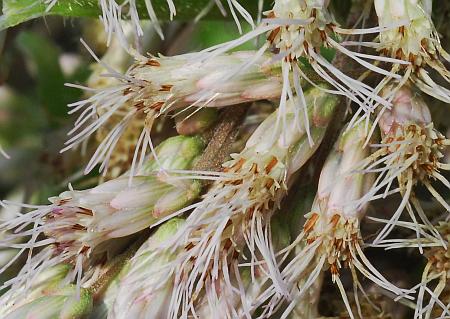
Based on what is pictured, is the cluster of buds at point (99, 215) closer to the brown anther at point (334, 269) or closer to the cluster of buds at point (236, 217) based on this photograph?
the cluster of buds at point (236, 217)

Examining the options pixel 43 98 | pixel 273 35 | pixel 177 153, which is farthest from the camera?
pixel 43 98

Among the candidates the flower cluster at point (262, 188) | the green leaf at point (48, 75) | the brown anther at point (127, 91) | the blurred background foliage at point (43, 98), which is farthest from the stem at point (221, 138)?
the green leaf at point (48, 75)

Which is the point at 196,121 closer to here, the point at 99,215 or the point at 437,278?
the point at 99,215

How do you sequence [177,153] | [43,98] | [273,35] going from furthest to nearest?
[43,98] → [177,153] → [273,35]

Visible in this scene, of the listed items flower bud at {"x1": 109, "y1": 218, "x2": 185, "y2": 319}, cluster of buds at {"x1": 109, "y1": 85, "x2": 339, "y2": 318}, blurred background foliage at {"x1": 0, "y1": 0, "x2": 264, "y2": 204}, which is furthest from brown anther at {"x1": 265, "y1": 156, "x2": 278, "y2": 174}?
blurred background foliage at {"x1": 0, "y1": 0, "x2": 264, "y2": 204}

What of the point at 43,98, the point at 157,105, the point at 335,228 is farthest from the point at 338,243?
the point at 43,98

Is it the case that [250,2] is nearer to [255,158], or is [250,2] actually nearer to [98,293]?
[255,158]

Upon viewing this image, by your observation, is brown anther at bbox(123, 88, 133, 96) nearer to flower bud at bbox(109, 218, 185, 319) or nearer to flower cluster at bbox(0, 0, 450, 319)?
flower cluster at bbox(0, 0, 450, 319)

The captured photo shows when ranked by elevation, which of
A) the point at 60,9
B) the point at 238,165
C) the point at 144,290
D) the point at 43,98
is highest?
the point at 60,9
